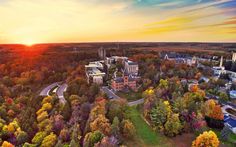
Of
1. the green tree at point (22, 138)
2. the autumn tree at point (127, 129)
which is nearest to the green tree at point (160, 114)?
the autumn tree at point (127, 129)

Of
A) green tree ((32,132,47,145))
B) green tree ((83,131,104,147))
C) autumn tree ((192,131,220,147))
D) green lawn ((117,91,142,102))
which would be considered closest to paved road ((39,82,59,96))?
green lawn ((117,91,142,102))

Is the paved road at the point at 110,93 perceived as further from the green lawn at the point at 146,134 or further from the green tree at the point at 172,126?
the green tree at the point at 172,126

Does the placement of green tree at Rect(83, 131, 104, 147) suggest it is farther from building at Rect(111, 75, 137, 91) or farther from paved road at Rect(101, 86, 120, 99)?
building at Rect(111, 75, 137, 91)

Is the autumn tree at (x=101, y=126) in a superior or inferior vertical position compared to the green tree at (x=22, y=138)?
superior

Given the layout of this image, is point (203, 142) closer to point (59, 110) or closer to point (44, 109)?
point (59, 110)

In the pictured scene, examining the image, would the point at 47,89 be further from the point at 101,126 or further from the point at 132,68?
the point at 101,126

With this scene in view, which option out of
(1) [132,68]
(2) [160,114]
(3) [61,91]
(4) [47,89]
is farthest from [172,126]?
(4) [47,89]

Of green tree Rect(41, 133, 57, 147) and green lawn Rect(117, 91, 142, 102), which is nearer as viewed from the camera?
green tree Rect(41, 133, 57, 147)

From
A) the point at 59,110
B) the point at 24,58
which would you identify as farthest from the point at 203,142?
the point at 24,58
